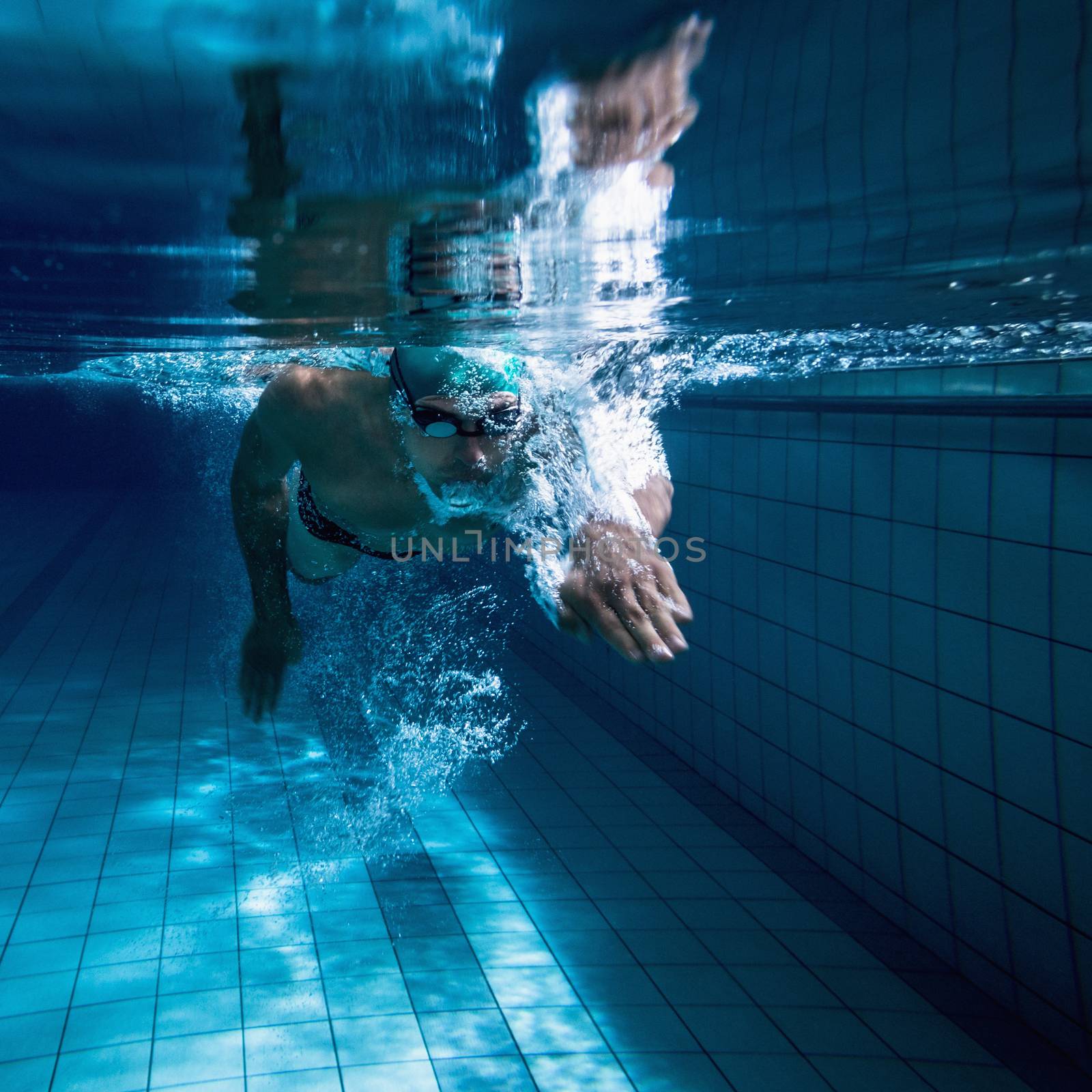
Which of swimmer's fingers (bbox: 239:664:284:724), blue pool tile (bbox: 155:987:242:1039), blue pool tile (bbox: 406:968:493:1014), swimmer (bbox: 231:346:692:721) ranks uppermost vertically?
swimmer (bbox: 231:346:692:721)

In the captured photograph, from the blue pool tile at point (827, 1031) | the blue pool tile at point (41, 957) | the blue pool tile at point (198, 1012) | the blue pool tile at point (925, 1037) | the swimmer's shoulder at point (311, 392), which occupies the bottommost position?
the blue pool tile at point (925, 1037)

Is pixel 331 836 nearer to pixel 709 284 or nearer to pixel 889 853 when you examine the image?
pixel 889 853

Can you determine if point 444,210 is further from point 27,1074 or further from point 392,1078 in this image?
point 27,1074

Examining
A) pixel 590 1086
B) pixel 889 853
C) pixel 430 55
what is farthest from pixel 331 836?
pixel 430 55

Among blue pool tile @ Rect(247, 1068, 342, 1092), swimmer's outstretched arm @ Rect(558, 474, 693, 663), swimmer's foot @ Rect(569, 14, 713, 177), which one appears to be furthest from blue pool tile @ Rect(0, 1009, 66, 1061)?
swimmer's foot @ Rect(569, 14, 713, 177)

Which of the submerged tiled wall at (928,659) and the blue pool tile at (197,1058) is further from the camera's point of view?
the submerged tiled wall at (928,659)

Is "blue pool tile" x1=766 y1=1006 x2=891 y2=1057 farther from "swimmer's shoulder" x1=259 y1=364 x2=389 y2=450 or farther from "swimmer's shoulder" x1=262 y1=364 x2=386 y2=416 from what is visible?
"swimmer's shoulder" x1=262 y1=364 x2=386 y2=416

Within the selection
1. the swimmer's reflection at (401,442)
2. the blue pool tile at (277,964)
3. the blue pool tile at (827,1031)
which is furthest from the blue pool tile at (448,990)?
the swimmer's reflection at (401,442)

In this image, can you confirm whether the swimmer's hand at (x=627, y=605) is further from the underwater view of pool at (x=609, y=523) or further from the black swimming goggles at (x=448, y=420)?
the black swimming goggles at (x=448, y=420)

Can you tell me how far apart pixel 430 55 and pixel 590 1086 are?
9.19 feet

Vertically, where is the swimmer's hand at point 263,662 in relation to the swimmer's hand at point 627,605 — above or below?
below

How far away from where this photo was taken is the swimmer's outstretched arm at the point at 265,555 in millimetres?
3320

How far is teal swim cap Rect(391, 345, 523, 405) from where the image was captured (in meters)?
3.01

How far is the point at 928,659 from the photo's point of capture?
3.37m
